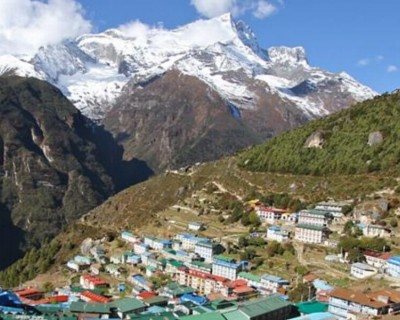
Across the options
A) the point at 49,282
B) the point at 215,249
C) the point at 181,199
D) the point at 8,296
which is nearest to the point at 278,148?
the point at 181,199

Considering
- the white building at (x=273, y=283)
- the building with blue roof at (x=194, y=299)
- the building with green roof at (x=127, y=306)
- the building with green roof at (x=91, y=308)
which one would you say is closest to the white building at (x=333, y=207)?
the white building at (x=273, y=283)

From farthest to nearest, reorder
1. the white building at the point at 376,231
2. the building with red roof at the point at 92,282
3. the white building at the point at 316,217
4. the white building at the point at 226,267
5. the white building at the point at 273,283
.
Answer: the white building at the point at 316,217
the building with red roof at the point at 92,282
the white building at the point at 376,231
the white building at the point at 226,267
the white building at the point at 273,283

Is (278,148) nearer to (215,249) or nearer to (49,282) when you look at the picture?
(215,249)

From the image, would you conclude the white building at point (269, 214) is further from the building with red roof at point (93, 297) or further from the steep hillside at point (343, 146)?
the building with red roof at point (93, 297)

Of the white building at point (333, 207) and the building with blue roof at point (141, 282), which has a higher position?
the white building at point (333, 207)

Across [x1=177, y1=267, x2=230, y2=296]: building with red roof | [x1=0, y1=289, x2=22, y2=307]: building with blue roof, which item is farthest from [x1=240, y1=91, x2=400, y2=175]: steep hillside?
[x1=0, y1=289, x2=22, y2=307]: building with blue roof

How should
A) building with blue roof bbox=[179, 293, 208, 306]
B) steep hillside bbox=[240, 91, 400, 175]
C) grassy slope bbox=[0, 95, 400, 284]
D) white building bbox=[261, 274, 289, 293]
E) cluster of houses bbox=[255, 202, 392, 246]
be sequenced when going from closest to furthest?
building with blue roof bbox=[179, 293, 208, 306] → white building bbox=[261, 274, 289, 293] → cluster of houses bbox=[255, 202, 392, 246] → grassy slope bbox=[0, 95, 400, 284] → steep hillside bbox=[240, 91, 400, 175]

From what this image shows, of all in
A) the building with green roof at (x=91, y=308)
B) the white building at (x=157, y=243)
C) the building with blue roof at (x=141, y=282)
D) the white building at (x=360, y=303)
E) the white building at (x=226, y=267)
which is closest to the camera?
the white building at (x=360, y=303)

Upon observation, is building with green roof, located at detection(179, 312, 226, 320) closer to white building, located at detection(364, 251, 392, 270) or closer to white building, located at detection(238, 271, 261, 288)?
white building, located at detection(238, 271, 261, 288)

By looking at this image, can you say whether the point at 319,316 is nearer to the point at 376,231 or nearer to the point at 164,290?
the point at 164,290
